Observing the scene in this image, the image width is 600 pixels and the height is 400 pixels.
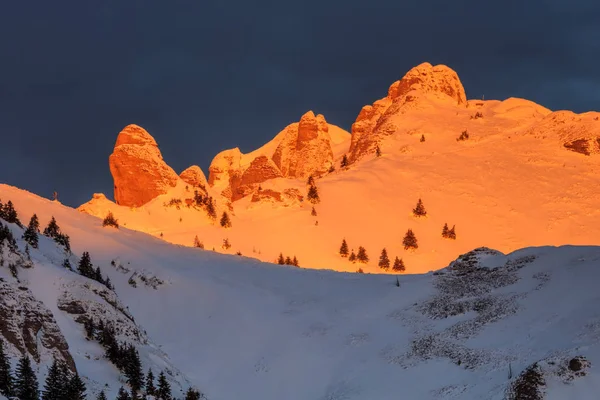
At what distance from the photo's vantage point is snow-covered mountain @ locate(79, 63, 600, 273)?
101 m

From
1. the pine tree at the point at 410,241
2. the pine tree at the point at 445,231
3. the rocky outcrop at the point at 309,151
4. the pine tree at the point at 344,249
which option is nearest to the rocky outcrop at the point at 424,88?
the rocky outcrop at the point at 309,151

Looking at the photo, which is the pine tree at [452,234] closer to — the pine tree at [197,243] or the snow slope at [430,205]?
the snow slope at [430,205]

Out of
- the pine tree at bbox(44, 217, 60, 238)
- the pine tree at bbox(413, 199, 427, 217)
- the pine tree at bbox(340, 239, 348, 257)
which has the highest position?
the pine tree at bbox(413, 199, 427, 217)

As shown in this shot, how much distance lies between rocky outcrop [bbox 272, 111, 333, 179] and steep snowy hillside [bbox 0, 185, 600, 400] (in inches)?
4652

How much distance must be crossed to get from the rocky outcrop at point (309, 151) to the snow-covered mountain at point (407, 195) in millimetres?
26000

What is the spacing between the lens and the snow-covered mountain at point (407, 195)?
101m

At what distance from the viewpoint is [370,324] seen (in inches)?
2128

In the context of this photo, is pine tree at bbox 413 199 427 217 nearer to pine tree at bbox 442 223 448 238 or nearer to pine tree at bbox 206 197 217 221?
pine tree at bbox 442 223 448 238

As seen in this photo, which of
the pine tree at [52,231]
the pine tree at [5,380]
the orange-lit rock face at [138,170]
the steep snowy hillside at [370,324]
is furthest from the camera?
the orange-lit rock face at [138,170]

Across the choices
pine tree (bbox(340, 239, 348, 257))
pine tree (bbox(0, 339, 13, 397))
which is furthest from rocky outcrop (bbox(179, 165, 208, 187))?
pine tree (bbox(0, 339, 13, 397))

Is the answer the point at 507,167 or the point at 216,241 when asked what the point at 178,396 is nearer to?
the point at 216,241

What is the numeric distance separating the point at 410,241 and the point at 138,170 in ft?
168

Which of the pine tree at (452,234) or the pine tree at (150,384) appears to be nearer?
the pine tree at (150,384)

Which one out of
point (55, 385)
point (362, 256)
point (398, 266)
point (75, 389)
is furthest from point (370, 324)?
point (362, 256)
